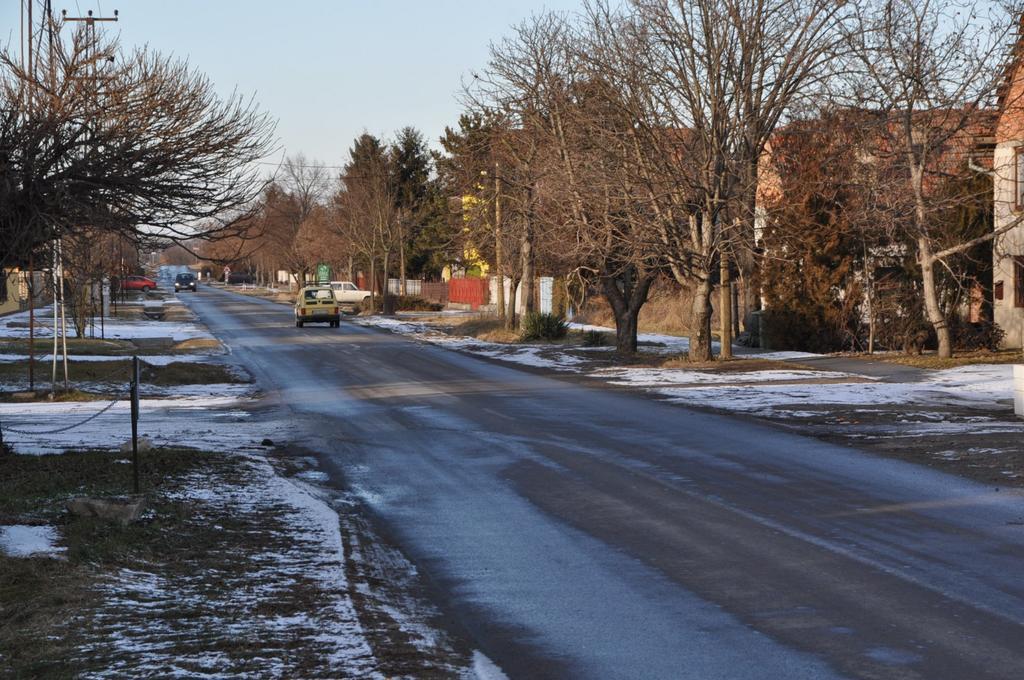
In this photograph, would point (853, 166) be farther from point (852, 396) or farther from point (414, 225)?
point (414, 225)

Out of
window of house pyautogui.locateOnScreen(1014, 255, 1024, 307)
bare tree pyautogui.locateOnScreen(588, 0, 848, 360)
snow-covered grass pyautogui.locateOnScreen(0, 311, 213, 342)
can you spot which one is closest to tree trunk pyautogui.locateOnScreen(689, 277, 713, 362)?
bare tree pyautogui.locateOnScreen(588, 0, 848, 360)

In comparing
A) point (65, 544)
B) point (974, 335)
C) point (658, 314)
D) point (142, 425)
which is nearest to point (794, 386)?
point (974, 335)

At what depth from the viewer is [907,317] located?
99.6 ft

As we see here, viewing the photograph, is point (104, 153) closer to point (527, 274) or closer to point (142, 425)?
point (142, 425)

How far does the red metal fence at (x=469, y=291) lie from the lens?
6846 cm

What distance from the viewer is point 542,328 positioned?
128 ft

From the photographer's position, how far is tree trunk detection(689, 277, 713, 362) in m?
27.7

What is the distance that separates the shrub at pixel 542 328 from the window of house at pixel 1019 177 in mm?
14947

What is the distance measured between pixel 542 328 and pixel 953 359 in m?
14.9

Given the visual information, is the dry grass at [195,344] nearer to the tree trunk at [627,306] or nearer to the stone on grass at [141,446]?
the tree trunk at [627,306]

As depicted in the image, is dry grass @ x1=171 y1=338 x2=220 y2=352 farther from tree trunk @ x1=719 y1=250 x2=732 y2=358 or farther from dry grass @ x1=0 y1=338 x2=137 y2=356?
tree trunk @ x1=719 y1=250 x2=732 y2=358

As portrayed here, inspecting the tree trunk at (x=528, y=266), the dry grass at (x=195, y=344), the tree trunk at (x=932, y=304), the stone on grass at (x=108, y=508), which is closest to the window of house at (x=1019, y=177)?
the tree trunk at (x=932, y=304)

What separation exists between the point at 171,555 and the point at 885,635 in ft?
17.3

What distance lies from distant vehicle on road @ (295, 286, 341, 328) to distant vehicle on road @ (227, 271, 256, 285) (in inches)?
4632
